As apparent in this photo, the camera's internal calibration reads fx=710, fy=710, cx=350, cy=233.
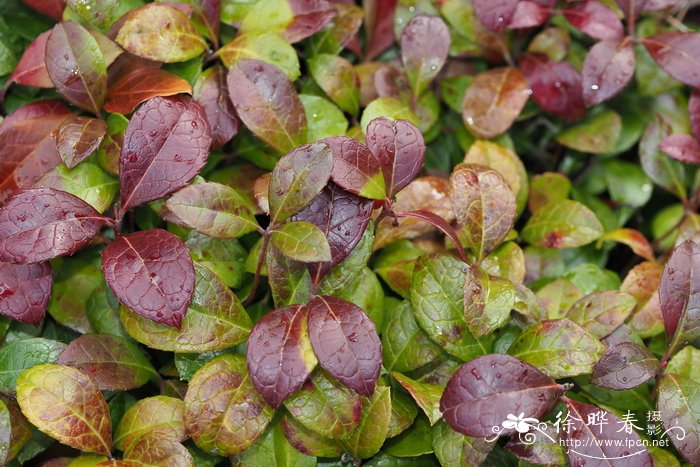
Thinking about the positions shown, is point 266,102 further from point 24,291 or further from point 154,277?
point 24,291

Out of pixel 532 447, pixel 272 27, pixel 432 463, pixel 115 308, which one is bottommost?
pixel 432 463

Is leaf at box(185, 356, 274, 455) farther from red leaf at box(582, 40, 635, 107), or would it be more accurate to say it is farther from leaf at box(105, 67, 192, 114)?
red leaf at box(582, 40, 635, 107)

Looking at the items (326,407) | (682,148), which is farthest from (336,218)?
(682,148)

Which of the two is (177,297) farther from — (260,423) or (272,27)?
(272,27)

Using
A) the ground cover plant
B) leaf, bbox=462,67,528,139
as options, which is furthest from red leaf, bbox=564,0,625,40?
leaf, bbox=462,67,528,139

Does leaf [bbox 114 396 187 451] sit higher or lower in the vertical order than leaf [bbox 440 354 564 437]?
lower

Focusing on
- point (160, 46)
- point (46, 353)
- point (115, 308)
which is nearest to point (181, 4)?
point (160, 46)
